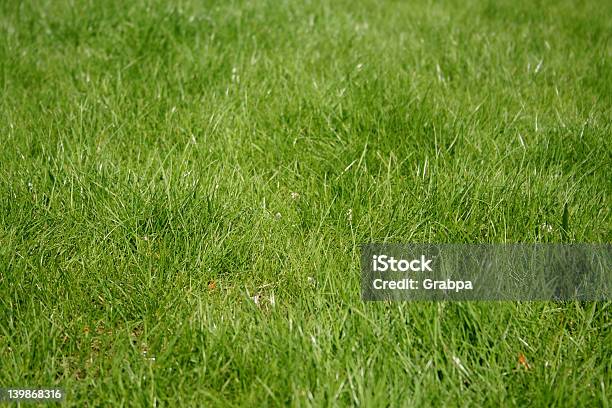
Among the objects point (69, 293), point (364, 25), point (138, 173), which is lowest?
point (69, 293)

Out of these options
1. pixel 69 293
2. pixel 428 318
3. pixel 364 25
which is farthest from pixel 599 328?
pixel 364 25

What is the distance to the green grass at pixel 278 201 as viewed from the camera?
2.01m

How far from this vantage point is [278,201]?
2.80 meters

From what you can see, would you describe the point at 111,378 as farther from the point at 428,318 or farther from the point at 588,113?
the point at 588,113

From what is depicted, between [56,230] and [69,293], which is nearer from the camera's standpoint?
[69,293]

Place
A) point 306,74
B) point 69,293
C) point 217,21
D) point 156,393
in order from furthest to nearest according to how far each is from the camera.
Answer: point 217,21, point 306,74, point 69,293, point 156,393

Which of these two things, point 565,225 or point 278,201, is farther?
point 278,201

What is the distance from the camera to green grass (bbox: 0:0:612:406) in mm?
2010

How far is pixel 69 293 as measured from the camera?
232 centimetres

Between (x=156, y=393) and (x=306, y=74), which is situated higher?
(x=306, y=74)

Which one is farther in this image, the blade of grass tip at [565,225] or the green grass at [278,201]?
the blade of grass tip at [565,225]

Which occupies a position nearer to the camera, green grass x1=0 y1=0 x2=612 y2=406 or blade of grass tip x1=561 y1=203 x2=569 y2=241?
green grass x1=0 y1=0 x2=612 y2=406

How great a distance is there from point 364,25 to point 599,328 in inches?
132

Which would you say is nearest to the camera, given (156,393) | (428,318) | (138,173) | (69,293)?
(156,393)
